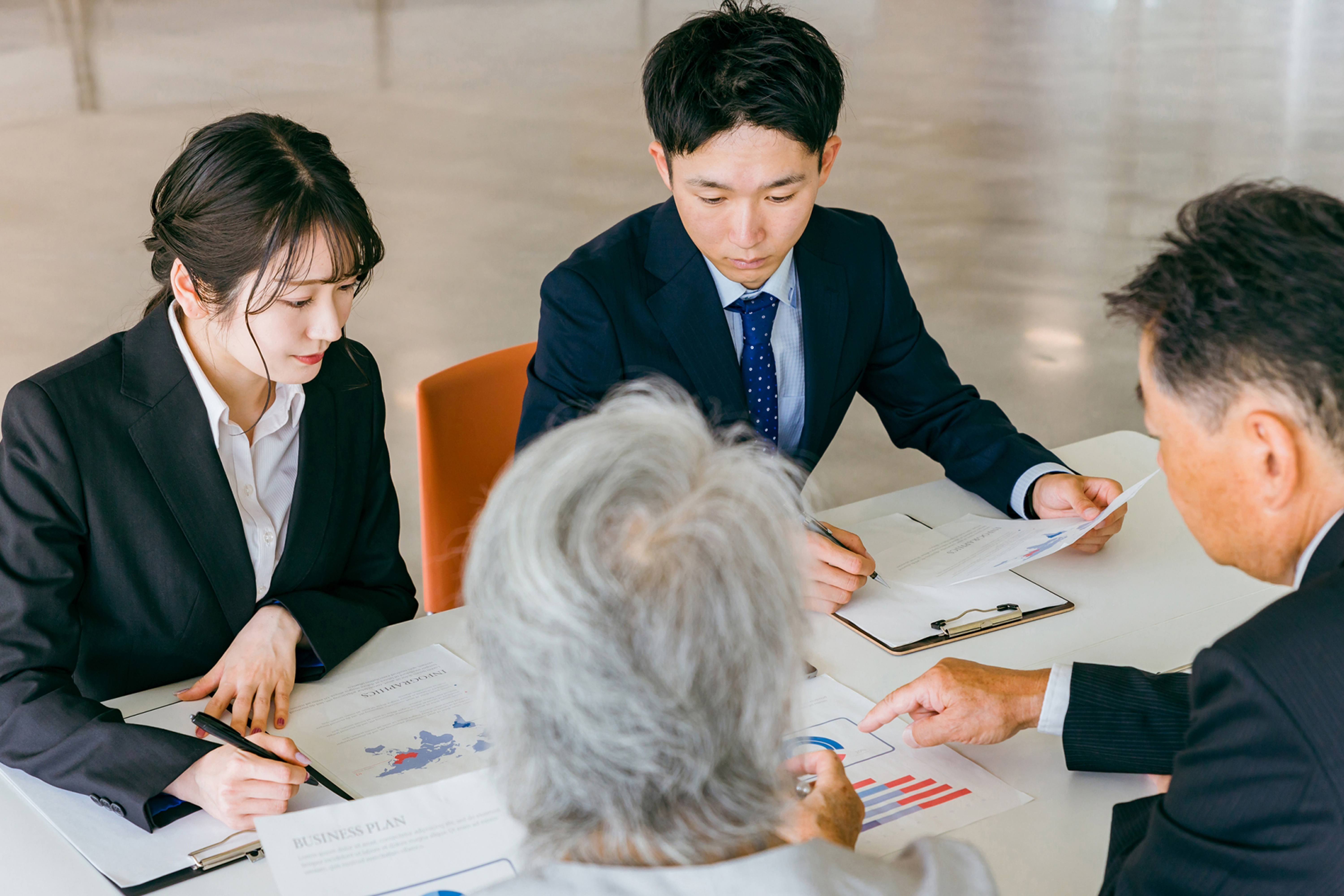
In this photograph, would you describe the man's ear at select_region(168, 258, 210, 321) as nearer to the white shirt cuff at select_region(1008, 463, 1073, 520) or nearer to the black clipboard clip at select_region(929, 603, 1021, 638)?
the black clipboard clip at select_region(929, 603, 1021, 638)

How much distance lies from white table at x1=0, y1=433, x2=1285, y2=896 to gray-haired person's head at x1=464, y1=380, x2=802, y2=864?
131 millimetres

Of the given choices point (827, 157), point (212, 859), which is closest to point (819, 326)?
point (827, 157)

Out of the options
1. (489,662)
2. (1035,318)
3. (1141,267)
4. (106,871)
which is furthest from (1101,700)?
(1035,318)

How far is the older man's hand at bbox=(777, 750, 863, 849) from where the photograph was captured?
1.17 metres

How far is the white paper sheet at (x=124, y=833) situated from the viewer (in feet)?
4.16

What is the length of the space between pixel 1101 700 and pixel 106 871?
3.75 feet

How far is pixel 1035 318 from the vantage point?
525 centimetres

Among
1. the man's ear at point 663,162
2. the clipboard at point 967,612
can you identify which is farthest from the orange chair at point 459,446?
the clipboard at point 967,612

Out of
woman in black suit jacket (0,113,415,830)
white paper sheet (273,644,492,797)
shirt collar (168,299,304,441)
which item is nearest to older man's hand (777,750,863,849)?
white paper sheet (273,644,492,797)

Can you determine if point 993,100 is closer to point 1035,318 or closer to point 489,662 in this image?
point 1035,318

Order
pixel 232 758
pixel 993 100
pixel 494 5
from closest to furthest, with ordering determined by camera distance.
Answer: pixel 232 758
pixel 993 100
pixel 494 5

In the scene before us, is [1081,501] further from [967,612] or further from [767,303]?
[767,303]

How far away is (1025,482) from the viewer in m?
2.11

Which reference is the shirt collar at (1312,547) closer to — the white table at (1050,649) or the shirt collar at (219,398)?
the white table at (1050,649)
